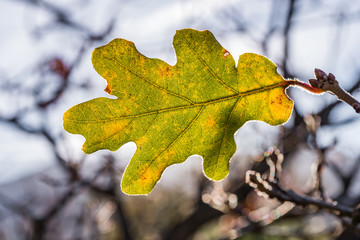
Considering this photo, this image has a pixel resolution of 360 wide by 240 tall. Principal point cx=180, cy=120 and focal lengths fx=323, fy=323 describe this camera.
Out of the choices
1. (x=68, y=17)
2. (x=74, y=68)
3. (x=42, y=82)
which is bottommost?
(x=42, y=82)

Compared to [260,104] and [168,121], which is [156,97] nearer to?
[168,121]

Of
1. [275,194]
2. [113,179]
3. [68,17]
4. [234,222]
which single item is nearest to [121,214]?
[113,179]

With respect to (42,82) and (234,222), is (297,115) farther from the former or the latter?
(42,82)

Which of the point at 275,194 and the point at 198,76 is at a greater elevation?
the point at 198,76

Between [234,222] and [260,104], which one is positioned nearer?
[260,104]

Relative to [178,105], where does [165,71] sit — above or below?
above

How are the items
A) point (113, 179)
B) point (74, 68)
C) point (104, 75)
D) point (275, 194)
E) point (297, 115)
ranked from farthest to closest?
point (113, 179) → point (74, 68) → point (297, 115) → point (275, 194) → point (104, 75)

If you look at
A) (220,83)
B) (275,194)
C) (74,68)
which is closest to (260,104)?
(220,83)

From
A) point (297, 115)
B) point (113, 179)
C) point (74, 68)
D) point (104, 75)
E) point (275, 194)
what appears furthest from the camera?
point (113, 179)
